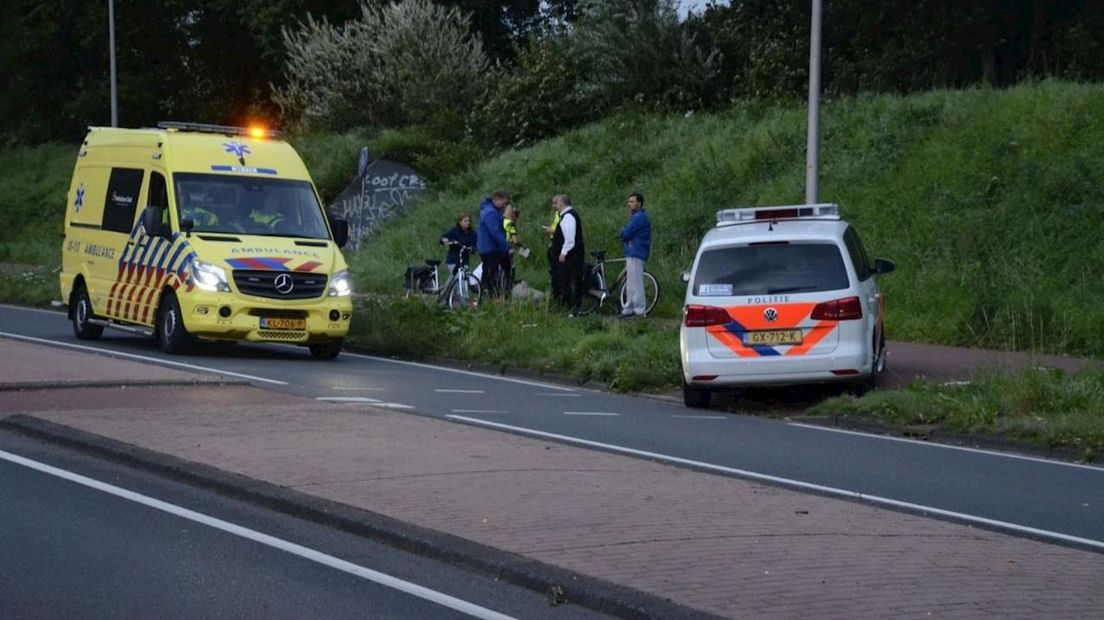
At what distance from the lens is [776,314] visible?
1652cm

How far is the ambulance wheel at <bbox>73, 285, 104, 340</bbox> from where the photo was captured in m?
22.9

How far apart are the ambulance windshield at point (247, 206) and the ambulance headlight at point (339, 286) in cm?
90

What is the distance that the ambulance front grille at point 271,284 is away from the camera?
20.1 meters

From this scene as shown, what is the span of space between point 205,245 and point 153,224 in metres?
0.79

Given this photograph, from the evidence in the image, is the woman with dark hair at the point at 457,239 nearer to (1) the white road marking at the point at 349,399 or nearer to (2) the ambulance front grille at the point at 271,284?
(2) the ambulance front grille at the point at 271,284

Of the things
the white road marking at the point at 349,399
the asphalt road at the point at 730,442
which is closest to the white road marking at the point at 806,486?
the asphalt road at the point at 730,442

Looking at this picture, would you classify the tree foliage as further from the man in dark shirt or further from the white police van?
the white police van

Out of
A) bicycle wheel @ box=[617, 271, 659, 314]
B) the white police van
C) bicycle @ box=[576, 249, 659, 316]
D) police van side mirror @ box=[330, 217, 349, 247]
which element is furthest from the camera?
bicycle @ box=[576, 249, 659, 316]

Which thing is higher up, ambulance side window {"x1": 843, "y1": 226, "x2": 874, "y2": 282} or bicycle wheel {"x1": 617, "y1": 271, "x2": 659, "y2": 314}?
ambulance side window {"x1": 843, "y1": 226, "x2": 874, "y2": 282}

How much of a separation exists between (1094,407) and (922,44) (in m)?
29.9

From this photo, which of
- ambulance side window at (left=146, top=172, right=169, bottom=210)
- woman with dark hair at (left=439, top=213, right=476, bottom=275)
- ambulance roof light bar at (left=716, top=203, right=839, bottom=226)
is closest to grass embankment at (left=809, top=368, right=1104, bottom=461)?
ambulance roof light bar at (left=716, top=203, right=839, bottom=226)

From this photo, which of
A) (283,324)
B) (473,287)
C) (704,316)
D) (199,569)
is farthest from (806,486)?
(473,287)

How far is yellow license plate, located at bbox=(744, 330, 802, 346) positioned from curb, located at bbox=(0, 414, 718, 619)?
6871 millimetres

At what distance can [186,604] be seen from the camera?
751 centimetres
